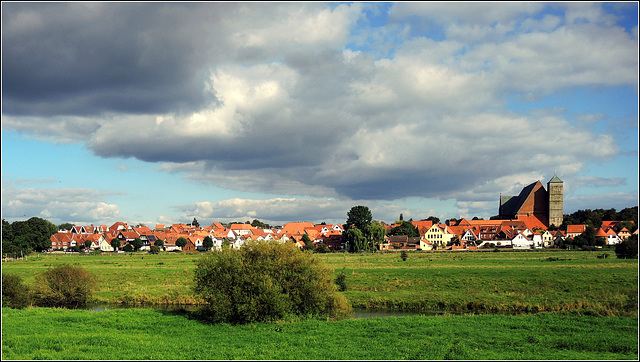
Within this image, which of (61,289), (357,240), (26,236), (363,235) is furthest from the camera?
(363,235)

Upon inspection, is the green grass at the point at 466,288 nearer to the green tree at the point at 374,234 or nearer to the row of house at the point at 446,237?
the green tree at the point at 374,234

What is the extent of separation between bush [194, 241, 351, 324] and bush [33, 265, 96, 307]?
53.9ft

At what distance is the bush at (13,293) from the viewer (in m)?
35.6

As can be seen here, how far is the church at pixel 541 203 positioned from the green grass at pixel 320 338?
453 ft

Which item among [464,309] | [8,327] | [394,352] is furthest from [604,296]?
[8,327]

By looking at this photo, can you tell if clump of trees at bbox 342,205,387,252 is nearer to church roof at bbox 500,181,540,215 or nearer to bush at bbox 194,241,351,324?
church roof at bbox 500,181,540,215

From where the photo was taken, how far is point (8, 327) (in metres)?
26.9

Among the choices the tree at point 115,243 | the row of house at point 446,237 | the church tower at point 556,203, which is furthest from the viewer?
the church tower at point 556,203

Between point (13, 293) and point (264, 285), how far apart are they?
2104cm

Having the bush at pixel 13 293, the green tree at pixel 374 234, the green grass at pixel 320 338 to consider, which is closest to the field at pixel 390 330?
the green grass at pixel 320 338

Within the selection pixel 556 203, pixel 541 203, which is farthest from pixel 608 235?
pixel 541 203

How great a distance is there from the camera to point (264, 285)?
28.9 m

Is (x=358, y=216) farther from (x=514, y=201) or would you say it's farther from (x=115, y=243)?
(x=514, y=201)

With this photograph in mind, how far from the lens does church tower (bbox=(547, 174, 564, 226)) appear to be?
154250 mm
